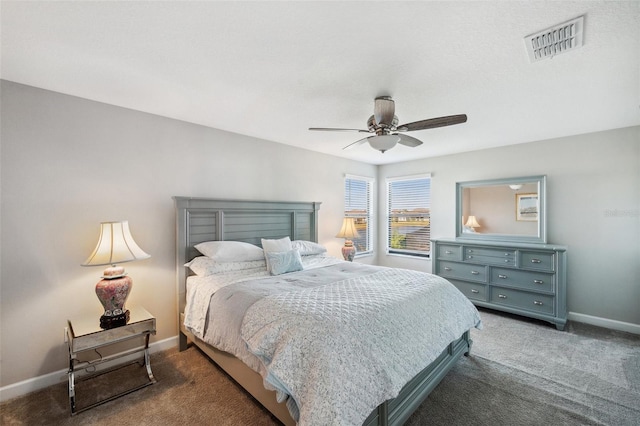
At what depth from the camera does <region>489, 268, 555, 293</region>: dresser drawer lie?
11.3 feet

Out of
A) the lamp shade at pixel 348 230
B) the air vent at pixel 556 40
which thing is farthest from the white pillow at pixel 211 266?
the air vent at pixel 556 40

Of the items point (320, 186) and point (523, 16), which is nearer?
point (523, 16)

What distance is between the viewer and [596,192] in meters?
3.52

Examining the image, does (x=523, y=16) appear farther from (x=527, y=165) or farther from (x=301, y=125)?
(x=527, y=165)

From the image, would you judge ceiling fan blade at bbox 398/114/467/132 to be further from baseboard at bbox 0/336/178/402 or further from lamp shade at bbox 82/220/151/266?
baseboard at bbox 0/336/178/402

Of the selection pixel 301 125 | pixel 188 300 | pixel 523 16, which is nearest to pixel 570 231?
pixel 523 16

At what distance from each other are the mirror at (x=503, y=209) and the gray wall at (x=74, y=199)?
3778mm

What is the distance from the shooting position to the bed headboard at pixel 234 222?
9.76 ft

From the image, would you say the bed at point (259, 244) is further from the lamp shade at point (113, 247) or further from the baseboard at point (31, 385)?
the baseboard at point (31, 385)

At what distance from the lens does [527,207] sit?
13.0 feet

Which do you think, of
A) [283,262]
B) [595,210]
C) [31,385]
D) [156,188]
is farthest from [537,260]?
[31,385]

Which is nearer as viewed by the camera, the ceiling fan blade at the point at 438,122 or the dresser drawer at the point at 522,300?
the ceiling fan blade at the point at 438,122

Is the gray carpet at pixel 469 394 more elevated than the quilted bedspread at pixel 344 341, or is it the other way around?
the quilted bedspread at pixel 344 341

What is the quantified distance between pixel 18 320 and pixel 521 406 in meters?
3.97
